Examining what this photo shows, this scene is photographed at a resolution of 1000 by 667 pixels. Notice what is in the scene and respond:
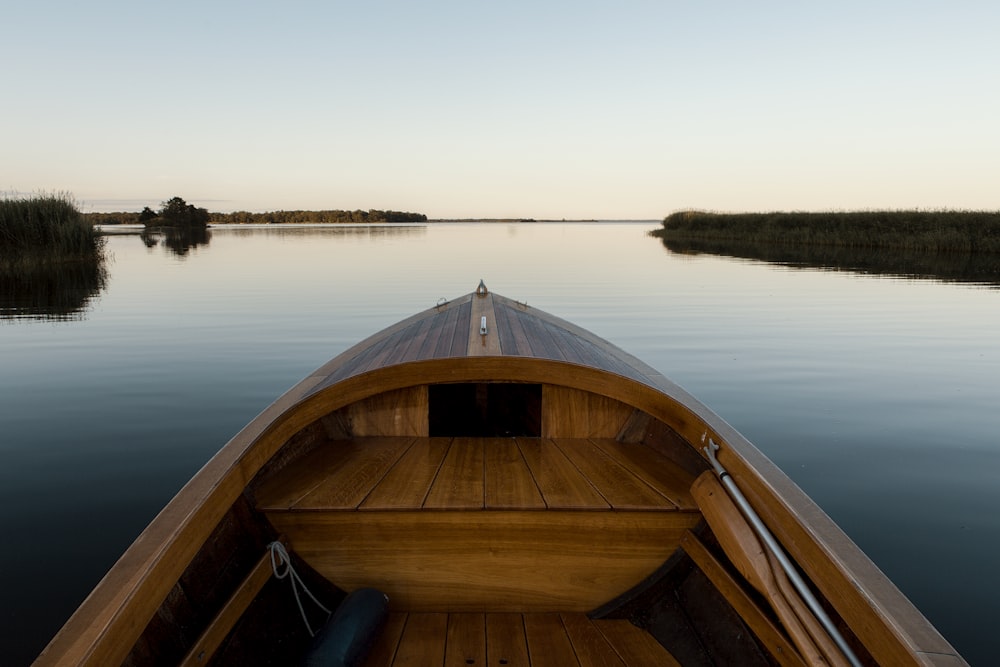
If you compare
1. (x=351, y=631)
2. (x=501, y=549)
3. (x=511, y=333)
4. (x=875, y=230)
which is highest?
(x=875, y=230)

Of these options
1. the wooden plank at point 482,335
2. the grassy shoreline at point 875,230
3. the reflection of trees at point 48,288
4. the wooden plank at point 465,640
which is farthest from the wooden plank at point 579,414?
the grassy shoreline at point 875,230

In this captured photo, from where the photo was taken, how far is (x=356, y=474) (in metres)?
3.26

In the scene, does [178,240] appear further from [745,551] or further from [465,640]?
[745,551]

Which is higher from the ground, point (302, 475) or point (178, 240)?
point (178, 240)

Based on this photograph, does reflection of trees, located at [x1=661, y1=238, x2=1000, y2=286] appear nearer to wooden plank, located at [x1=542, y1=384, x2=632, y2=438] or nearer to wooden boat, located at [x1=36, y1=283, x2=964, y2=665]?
wooden plank, located at [x1=542, y1=384, x2=632, y2=438]

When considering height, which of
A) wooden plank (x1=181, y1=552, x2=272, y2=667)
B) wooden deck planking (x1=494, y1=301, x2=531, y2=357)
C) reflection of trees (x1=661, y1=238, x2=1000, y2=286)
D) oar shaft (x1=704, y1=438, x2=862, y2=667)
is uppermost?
reflection of trees (x1=661, y1=238, x2=1000, y2=286)

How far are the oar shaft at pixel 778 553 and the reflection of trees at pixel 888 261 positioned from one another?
22.1 m

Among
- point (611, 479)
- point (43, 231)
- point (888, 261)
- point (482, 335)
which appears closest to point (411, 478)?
point (611, 479)

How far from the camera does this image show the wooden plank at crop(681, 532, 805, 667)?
2094mm

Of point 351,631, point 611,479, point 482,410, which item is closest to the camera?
point 351,631

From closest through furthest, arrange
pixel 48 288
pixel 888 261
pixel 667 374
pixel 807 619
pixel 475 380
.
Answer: pixel 807 619
pixel 475 380
pixel 667 374
pixel 48 288
pixel 888 261

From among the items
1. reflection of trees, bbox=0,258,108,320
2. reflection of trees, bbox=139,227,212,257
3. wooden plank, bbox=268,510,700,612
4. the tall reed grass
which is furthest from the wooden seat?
reflection of trees, bbox=139,227,212,257

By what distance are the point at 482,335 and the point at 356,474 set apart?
1.61 m

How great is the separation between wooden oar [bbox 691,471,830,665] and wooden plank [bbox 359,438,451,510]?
1349 mm
